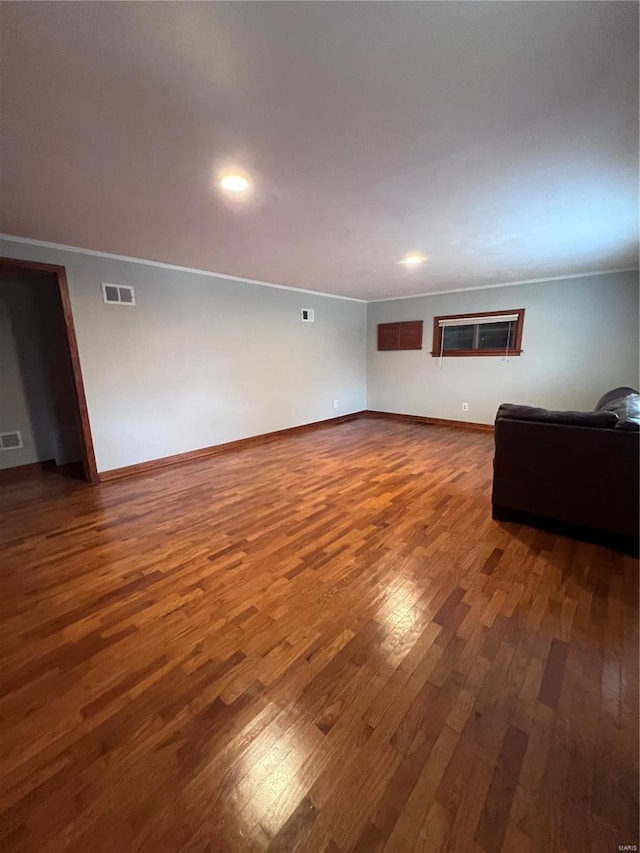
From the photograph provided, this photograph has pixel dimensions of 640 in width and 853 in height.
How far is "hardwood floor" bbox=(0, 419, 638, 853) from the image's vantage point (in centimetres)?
96

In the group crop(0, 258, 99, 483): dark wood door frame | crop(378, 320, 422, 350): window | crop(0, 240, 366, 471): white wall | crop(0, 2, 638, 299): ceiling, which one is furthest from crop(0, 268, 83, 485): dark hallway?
crop(378, 320, 422, 350): window

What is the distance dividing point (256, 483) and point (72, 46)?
302cm

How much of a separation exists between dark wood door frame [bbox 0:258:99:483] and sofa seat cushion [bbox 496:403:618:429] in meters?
3.93

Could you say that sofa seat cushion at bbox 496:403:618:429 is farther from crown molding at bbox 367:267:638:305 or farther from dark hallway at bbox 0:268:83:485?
dark hallway at bbox 0:268:83:485

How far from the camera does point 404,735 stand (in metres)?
1.17

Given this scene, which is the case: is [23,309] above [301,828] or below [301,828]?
above

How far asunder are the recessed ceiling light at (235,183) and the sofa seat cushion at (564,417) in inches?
94.5

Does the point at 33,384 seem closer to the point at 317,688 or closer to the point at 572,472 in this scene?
the point at 317,688

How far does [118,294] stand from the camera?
3510mm

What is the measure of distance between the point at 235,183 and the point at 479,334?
4699mm

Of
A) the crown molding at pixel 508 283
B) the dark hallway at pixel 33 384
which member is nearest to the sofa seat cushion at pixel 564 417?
the crown molding at pixel 508 283

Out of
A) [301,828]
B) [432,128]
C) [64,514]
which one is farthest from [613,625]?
[64,514]

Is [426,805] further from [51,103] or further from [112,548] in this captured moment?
[51,103]

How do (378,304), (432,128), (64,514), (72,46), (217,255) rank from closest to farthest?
(72,46) → (432,128) → (64,514) → (217,255) → (378,304)
